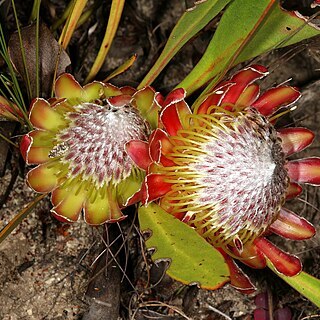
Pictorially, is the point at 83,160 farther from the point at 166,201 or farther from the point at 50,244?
the point at 50,244

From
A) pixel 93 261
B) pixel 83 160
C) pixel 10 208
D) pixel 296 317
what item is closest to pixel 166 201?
pixel 83 160

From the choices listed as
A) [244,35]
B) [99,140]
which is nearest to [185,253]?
[99,140]

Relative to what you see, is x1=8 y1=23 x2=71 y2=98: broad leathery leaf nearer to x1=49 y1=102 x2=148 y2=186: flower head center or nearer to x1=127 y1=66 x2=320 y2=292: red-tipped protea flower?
x1=49 y1=102 x2=148 y2=186: flower head center

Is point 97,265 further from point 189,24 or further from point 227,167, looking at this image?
point 189,24

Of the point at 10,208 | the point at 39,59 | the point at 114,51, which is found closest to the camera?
the point at 39,59

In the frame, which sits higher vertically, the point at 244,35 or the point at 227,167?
the point at 244,35

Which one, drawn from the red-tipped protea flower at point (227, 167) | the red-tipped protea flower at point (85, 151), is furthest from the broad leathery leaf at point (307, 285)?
the red-tipped protea flower at point (85, 151)

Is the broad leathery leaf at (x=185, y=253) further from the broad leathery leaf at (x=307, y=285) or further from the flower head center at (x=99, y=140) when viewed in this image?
the broad leathery leaf at (x=307, y=285)
